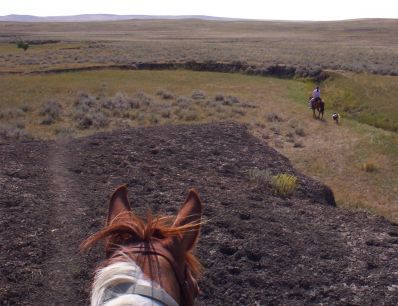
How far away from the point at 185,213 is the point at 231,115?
824 inches

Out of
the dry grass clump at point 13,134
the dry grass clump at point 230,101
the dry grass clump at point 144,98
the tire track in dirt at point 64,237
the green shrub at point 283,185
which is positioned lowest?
the dry grass clump at point 230,101

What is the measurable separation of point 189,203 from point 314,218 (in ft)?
20.7

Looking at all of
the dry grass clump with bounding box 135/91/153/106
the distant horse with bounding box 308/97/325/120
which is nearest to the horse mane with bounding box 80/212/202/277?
the distant horse with bounding box 308/97/325/120

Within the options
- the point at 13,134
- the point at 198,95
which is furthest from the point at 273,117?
the point at 13,134

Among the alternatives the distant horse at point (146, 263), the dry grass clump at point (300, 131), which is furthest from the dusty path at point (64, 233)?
the dry grass clump at point (300, 131)

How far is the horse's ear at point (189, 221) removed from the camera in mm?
2242

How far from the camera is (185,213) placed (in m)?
2.55

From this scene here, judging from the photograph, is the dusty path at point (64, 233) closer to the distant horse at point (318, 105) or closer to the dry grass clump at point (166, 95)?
the distant horse at point (318, 105)

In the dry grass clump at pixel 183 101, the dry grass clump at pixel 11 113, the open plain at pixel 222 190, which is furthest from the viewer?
the dry grass clump at pixel 183 101

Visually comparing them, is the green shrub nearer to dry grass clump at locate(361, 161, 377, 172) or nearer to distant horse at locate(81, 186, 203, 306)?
dry grass clump at locate(361, 161, 377, 172)

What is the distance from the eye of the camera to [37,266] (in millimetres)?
6070

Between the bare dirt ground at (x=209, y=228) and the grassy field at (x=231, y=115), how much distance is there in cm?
336

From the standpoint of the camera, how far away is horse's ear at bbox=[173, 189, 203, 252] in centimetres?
224

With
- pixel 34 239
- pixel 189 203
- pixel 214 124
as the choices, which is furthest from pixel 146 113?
pixel 189 203
